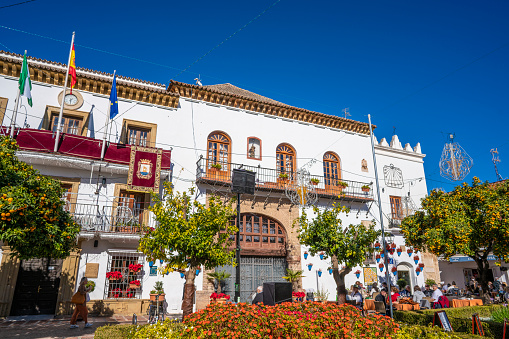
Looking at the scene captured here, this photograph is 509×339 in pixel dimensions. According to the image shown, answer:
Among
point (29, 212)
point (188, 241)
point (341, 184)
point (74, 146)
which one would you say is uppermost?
point (74, 146)

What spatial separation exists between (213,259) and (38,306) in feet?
26.8

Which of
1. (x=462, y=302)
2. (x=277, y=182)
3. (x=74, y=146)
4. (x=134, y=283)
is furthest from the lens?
(x=277, y=182)

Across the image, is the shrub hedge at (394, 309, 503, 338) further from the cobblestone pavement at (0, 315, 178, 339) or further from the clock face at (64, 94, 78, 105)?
the clock face at (64, 94, 78, 105)

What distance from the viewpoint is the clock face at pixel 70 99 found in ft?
53.1

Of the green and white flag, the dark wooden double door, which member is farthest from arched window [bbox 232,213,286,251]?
the green and white flag

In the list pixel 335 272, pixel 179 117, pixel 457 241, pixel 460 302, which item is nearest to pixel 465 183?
pixel 457 241

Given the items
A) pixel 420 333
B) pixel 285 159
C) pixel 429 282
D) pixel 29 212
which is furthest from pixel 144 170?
pixel 429 282

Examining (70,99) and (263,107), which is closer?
(70,99)

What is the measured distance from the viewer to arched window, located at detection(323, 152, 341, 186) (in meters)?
21.5

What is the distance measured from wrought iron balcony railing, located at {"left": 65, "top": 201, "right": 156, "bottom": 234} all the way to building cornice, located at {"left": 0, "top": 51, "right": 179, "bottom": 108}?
571cm

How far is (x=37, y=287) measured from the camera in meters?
13.9

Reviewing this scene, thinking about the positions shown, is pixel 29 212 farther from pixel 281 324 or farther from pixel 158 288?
pixel 158 288

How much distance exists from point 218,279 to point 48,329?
288 inches

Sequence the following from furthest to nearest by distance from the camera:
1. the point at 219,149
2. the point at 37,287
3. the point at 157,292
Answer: the point at 219,149 < the point at 157,292 < the point at 37,287
